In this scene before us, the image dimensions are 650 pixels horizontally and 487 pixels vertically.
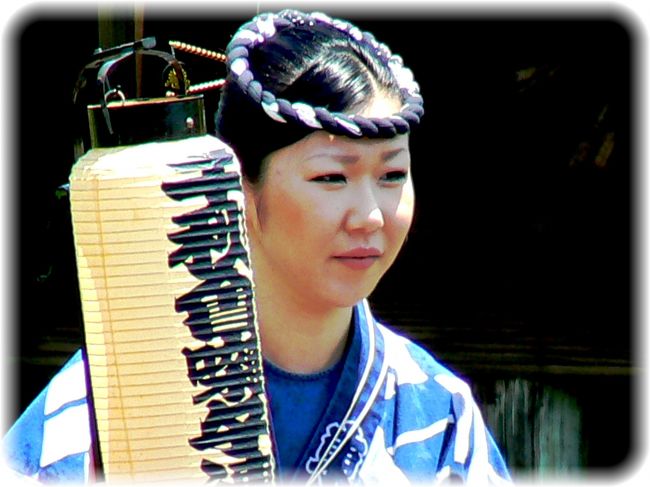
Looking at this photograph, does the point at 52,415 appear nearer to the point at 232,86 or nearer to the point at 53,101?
the point at 232,86

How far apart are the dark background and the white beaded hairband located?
145 cm

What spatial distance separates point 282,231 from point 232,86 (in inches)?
10.6

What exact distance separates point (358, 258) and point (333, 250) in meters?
0.05

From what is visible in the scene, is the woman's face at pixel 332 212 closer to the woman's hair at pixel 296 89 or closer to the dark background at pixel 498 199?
the woman's hair at pixel 296 89

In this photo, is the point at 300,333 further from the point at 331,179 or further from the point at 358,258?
the point at 331,179

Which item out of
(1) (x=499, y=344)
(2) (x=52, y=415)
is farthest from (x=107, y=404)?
(1) (x=499, y=344)

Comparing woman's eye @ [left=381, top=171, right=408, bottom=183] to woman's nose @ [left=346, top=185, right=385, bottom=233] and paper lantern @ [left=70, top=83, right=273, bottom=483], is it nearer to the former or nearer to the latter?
woman's nose @ [left=346, top=185, right=385, bottom=233]

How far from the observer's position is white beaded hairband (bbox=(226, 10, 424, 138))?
Result: 2.38 m

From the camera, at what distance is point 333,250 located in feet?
7.91

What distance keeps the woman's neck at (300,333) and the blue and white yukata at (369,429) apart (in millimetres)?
44

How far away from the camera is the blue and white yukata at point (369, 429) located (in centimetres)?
246

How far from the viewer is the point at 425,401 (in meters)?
2.62

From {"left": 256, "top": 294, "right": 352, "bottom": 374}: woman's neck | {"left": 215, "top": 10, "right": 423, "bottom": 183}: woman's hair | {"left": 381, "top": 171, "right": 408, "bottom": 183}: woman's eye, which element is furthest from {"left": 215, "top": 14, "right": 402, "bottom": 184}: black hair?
{"left": 256, "top": 294, "right": 352, "bottom": 374}: woman's neck

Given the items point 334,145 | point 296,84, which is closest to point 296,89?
point 296,84
